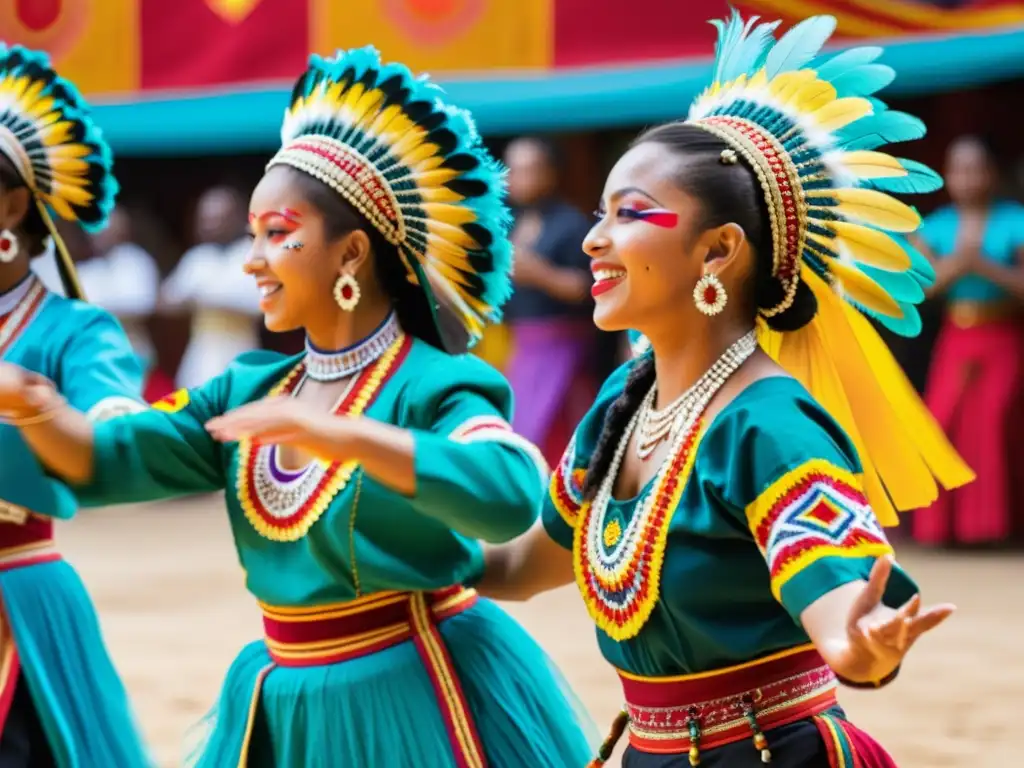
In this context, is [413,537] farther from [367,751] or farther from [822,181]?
[822,181]

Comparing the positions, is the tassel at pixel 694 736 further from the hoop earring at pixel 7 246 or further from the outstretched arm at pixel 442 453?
the hoop earring at pixel 7 246

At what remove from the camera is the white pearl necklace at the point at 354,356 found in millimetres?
2582

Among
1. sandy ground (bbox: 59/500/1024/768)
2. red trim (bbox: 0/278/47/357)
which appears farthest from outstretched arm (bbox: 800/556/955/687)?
sandy ground (bbox: 59/500/1024/768)

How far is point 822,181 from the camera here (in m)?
2.17

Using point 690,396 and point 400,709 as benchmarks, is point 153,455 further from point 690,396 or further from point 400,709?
point 690,396

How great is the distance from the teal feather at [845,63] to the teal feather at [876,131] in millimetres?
83

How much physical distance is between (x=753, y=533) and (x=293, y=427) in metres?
0.61

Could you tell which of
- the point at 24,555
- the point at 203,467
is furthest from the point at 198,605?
the point at 203,467

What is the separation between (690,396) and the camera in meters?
2.13

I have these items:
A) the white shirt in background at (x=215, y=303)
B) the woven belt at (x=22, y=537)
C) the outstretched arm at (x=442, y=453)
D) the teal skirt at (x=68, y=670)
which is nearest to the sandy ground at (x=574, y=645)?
the teal skirt at (x=68, y=670)

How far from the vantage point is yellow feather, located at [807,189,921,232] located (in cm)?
215

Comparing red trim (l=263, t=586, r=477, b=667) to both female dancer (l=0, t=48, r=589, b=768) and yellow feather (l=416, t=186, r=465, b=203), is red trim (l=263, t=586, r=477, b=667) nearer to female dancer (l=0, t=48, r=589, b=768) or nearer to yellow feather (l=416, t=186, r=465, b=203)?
female dancer (l=0, t=48, r=589, b=768)

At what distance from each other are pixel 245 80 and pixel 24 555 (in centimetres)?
619

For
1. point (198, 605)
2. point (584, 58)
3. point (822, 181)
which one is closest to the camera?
point (822, 181)
